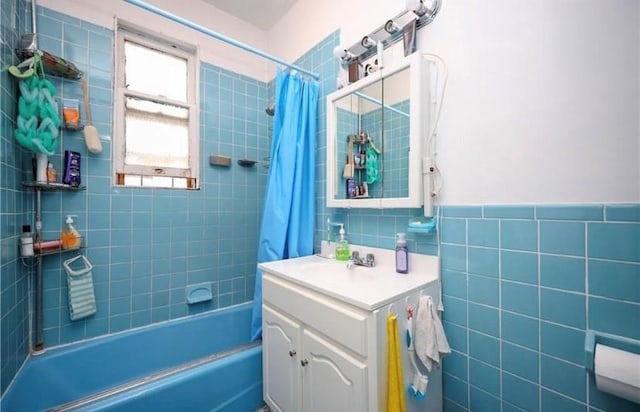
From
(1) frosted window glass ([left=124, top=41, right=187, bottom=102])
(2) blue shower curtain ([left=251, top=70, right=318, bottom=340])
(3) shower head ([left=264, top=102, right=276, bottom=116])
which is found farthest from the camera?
(3) shower head ([left=264, top=102, right=276, bottom=116])

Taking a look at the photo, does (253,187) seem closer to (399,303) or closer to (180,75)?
(180,75)

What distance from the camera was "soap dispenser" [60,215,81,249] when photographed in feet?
4.71

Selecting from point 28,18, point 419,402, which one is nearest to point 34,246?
point 28,18

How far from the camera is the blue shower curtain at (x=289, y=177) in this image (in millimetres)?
1663

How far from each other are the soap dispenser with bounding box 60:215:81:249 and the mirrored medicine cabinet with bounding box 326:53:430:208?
1480 mm

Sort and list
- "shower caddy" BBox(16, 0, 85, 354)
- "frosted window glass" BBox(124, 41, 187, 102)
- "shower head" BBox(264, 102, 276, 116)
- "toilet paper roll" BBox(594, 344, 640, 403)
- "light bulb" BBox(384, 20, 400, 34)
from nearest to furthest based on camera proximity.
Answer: "toilet paper roll" BBox(594, 344, 640, 403) → "light bulb" BBox(384, 20, 400, 34) → "shower caddy" BBox(16, 0, 85, 354) → "frosted window glass" BBox(124, 41, 187, 102) → "shower head" BBox(264, 102, 276, 116)

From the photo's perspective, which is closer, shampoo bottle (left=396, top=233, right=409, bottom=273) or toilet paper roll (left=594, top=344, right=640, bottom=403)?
toilet paper roll (left=594, top=344, right=640, bottom=403)

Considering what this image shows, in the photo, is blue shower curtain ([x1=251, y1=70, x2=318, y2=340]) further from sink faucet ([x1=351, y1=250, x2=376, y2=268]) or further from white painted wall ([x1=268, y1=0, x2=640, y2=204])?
white painted wall ([x1=268, y1=0, x2=640, y2=204])

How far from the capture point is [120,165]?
66.3 inches

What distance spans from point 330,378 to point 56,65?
6.83 feet

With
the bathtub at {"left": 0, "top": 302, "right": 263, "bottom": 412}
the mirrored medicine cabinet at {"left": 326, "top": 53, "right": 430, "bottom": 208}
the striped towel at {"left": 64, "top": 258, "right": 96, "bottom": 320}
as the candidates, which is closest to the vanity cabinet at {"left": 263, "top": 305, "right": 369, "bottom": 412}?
the bathtub at {"left": 0, "top": 302, "right": 263, "bottom": 412}

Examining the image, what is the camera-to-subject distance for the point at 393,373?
84cm

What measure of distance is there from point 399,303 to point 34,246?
183 centimetres

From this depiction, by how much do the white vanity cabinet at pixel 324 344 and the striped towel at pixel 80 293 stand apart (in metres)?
1.09
